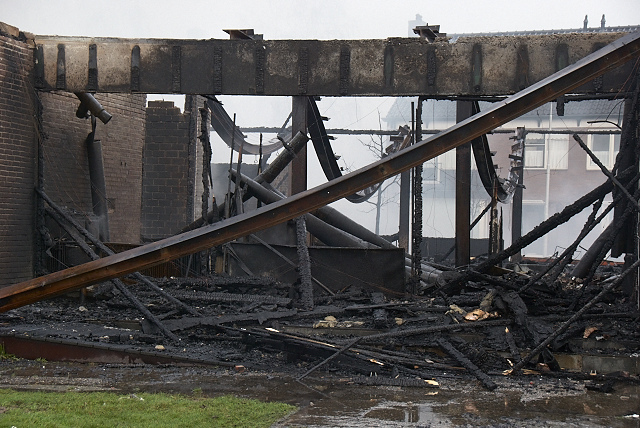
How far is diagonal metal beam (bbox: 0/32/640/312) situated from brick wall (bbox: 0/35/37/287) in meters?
7.64

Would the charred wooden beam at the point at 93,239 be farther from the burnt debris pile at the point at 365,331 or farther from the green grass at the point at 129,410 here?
the green grass at the point at 129,410

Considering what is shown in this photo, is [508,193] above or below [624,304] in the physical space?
above

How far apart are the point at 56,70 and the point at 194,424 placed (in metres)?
9.23

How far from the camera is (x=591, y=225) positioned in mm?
9539

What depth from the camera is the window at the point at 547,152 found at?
42531 millimetres

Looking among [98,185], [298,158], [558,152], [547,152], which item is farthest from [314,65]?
[558,152]

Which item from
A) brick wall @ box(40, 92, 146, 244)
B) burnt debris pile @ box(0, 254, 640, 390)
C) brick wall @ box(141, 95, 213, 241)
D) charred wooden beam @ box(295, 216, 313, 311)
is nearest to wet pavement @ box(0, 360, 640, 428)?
burnt debris pile @ box(0, 254, 640, 390)

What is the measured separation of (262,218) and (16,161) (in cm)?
882

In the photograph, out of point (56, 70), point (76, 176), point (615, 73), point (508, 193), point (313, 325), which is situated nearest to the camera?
point (313, 325)

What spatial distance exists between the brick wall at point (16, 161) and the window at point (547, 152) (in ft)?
116

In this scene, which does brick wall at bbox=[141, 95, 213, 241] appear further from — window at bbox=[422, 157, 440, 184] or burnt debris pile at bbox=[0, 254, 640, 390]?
window at bbox=[422, 157, 440, 184]

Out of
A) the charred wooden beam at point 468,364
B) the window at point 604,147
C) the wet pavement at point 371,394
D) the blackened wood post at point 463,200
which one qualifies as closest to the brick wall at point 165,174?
the blackened wood post at point 463,200

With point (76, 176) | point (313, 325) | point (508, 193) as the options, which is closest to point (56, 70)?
point (76, 176)

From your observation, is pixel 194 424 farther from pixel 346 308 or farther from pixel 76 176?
pixel 76 176
